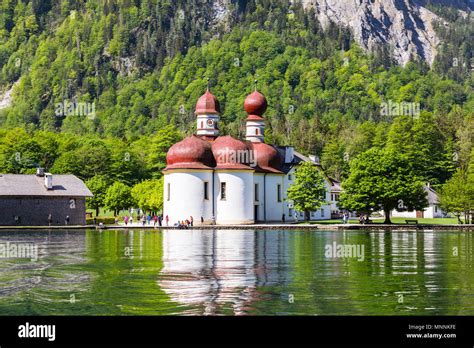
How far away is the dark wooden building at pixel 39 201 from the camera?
93938mm

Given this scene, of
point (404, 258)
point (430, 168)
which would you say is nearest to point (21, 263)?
point (404, 258)

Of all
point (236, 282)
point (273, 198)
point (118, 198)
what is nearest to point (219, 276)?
point (236, 282)

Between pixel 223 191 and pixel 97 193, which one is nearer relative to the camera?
pixel 223 191

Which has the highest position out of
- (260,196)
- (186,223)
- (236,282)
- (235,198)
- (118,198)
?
(118,198)

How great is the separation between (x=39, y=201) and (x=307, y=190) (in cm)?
2960

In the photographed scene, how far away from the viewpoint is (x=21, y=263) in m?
36.9

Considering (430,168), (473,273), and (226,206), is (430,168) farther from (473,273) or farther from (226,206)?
(473,273)

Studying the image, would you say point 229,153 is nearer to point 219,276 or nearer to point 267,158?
point 267,158

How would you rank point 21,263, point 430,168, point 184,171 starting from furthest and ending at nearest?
point 430,168 → point 184,171 → point 21,263

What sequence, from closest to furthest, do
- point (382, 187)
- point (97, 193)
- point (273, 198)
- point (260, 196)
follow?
point (382, 187) → point (260, 196) → point (273, 198) → point (97, 193)

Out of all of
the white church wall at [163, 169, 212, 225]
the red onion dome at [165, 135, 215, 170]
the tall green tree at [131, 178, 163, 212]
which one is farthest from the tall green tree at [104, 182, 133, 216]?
the red onion dome at [165, 135, 215, 170]

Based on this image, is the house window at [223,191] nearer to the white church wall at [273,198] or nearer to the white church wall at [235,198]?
the white church wall at [235,198]

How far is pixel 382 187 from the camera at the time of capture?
91.1 meters
